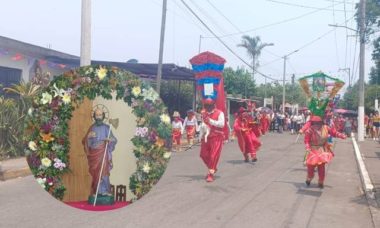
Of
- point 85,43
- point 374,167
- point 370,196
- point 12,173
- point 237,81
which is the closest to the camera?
point 370,196

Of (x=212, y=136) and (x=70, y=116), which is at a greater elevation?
(x=70, y=116)

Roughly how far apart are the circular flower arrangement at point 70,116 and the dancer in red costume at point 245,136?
1189cm

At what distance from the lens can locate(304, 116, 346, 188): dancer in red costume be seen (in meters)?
10.4

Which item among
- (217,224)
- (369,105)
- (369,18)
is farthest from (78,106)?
(369,105)

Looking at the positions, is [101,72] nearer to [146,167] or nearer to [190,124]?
[146,167]

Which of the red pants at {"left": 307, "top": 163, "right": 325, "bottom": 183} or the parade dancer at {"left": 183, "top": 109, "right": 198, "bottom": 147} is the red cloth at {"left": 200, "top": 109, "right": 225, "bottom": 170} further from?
the parade dancer at {"left": 183, "top": 109, "right": 198, "bottom": 147}

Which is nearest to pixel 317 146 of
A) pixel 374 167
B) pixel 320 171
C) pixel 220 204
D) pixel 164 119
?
pixel 320 171

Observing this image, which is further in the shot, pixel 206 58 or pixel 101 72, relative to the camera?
pixel 206 58

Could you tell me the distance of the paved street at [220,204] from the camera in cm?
710

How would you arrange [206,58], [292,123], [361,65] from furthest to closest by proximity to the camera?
1. [292,123]
2. [361,65]
3. [206,58]

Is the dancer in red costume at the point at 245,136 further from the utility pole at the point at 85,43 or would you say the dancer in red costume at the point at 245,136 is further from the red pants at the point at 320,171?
the utility pole at the point at 85,43

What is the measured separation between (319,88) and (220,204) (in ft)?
14.8

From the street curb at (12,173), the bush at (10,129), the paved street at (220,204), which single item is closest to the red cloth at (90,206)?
the paved street at (220,204)

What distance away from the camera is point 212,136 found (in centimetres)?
1119
